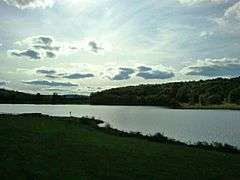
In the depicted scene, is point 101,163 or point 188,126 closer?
point 101,163

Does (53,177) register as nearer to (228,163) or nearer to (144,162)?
(144,162)

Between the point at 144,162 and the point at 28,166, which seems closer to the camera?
the point at 28,166

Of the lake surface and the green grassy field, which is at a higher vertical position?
the lake surface

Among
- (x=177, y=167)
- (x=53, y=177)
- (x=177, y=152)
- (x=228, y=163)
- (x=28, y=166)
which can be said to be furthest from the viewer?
(x=177, y=152)

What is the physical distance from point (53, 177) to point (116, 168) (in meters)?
4.91

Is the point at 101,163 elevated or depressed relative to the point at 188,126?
depressed

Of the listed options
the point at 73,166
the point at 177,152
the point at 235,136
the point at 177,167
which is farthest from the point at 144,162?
the point at 235,136

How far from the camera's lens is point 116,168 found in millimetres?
23578

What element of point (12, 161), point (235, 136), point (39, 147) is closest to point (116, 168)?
point (12, 161)

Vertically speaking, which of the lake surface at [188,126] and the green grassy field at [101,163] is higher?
the lake surface at [188,126]

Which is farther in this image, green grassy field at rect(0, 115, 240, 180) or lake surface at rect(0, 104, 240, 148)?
lake surface at rect(0, 104, 240, 148)

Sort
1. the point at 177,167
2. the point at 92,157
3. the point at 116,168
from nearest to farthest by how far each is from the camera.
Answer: the point at 116,168
the point at 177,167
the point at 92,157

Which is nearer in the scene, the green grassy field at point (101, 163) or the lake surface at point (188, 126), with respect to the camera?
the green grassy field at point (101, 163)

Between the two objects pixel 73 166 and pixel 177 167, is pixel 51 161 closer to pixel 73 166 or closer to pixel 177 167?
pixel 73 166
